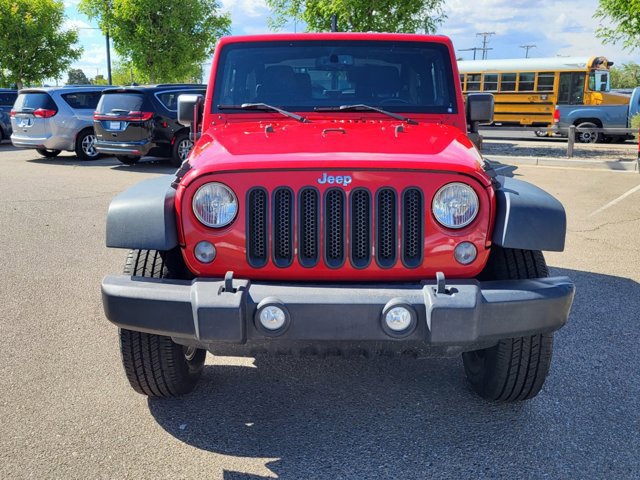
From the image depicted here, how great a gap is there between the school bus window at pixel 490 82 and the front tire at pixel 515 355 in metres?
22.6

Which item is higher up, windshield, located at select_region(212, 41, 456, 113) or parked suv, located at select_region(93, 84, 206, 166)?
windshield, located at select_region(212, 41, 456, 113)

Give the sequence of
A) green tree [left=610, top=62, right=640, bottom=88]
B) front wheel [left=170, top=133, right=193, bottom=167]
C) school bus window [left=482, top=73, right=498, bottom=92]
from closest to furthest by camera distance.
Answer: front wheel [left=170, top=133, right=193, bottom=167]
school bus window [left=482, top=73, right=498, bottom=92]
green tree [left=610, top=62, right=640, bottom=88]

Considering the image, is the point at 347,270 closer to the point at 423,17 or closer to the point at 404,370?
the point at 404,370

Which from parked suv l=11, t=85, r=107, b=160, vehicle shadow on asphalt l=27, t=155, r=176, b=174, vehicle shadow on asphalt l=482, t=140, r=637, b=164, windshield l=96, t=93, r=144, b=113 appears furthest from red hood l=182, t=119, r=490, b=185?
parked suv l=11, t=85, r=107, b=160

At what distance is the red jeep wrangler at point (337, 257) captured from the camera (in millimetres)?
2557

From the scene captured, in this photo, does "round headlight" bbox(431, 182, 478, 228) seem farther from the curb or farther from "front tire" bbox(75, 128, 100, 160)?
"front tire" bbox(75, 128, 100, 160)

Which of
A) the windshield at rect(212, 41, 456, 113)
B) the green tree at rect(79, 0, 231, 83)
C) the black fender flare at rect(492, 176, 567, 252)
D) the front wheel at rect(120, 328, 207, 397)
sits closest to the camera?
the black fender flare at rect(492, 176, 567, 252)

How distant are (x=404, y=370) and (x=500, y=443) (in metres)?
0.89

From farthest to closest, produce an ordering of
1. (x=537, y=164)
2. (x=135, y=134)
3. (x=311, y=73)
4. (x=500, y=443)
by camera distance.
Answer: (x=537, y=164)
(x=135, y=134)
(x=311, y=73)
(x=500, y=443)

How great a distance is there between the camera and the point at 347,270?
2.81m

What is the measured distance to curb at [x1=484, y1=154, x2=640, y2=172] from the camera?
1299 cm

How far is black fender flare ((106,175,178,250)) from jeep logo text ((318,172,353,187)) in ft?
2.24

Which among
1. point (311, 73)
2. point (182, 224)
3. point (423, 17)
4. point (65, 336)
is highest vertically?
point (423, 17)

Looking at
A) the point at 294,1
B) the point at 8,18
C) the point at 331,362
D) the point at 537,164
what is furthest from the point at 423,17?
the point at 8,18
